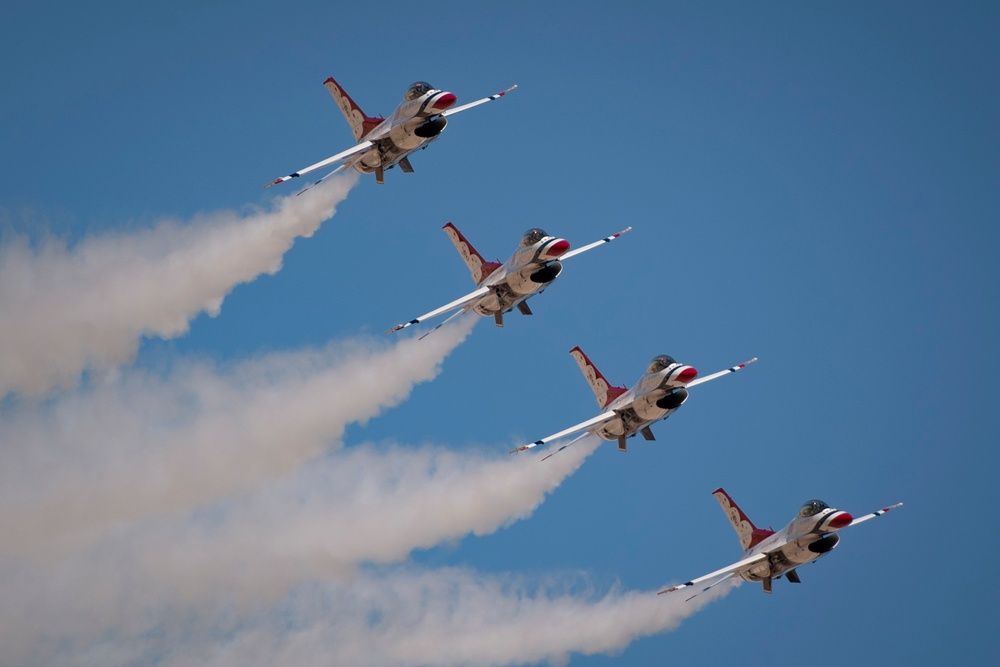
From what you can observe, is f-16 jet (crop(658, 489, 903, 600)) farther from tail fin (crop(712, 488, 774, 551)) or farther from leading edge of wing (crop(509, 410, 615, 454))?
leading edge of wing (crop(509, 410, 615, 454))

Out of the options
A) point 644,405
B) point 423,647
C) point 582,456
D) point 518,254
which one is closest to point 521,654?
point 423,647

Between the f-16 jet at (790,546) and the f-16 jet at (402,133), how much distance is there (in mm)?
22733

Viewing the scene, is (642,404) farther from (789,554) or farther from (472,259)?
(472,259)

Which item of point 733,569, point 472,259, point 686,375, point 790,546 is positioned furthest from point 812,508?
point 472,259

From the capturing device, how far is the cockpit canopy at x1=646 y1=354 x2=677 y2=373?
219ft

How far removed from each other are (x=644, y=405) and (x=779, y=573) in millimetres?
9613

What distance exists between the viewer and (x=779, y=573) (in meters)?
67.2

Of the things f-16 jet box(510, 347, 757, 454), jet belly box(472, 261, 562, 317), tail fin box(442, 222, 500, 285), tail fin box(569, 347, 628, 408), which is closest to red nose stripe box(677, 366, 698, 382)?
f-16 jet box(510, 347, 757, 454)

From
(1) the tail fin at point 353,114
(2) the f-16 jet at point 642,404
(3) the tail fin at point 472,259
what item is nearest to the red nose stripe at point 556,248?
(3) the tail fin at point 472,259

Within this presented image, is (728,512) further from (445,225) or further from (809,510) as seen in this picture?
(445,225)

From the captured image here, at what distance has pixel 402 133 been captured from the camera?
67938mm

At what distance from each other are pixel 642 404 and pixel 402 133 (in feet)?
53.2

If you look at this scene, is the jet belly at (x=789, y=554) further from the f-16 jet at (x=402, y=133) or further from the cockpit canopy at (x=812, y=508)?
the f-16 jet at (x=402, y=133)

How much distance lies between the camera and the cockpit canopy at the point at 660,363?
66625 mm
